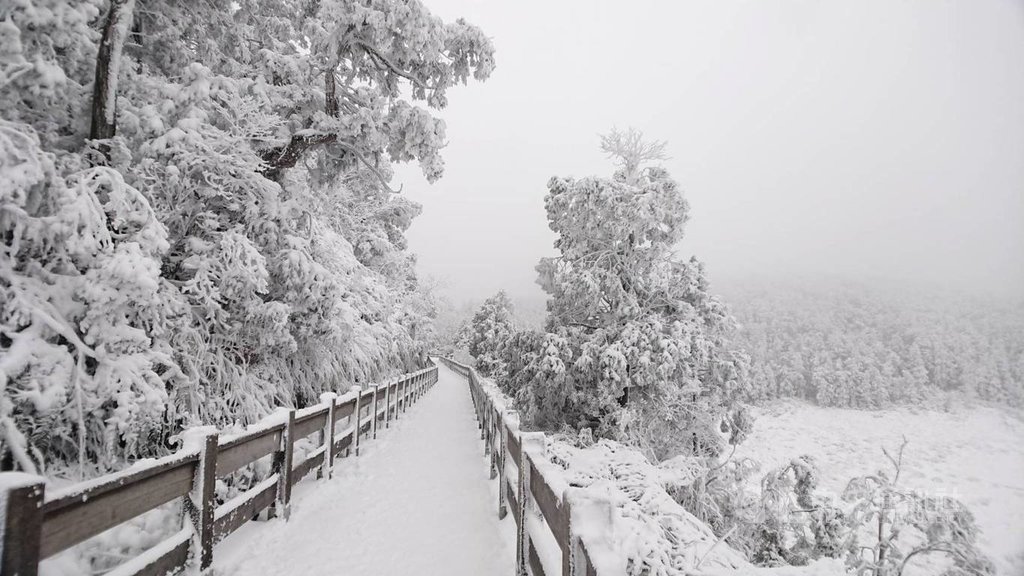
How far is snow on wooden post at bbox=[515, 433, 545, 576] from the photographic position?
371cm

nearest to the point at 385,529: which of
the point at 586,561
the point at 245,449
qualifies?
the point at 245,449

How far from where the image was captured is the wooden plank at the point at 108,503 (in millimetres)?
1933

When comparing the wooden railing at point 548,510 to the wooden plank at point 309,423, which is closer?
the wooden railing at point 548,510

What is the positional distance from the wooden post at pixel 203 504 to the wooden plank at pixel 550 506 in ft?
8.14

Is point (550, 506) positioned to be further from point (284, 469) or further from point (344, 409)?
point (344, 409)

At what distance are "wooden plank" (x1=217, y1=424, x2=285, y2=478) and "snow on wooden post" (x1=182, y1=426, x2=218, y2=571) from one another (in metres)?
0.17

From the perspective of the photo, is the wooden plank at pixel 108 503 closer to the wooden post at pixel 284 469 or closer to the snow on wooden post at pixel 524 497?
the wooden post at pixel 284 469

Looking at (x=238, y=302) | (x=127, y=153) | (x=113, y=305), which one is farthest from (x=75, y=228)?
(x=238, y=302)

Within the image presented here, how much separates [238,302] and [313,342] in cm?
162

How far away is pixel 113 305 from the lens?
13.3 feet

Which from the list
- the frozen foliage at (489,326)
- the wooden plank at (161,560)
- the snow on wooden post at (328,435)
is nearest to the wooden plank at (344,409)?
the snow on wooden post at (328,435)

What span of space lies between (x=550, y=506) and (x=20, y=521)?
2496 mm

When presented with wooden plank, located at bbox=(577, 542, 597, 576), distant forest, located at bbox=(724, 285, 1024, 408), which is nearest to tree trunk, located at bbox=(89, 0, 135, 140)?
wooden plank, located at bbox=(577, 542, 597, 576)

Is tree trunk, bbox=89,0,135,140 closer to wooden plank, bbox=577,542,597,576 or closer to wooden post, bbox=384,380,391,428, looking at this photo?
wooden plank, bbox=577,542,597,576
